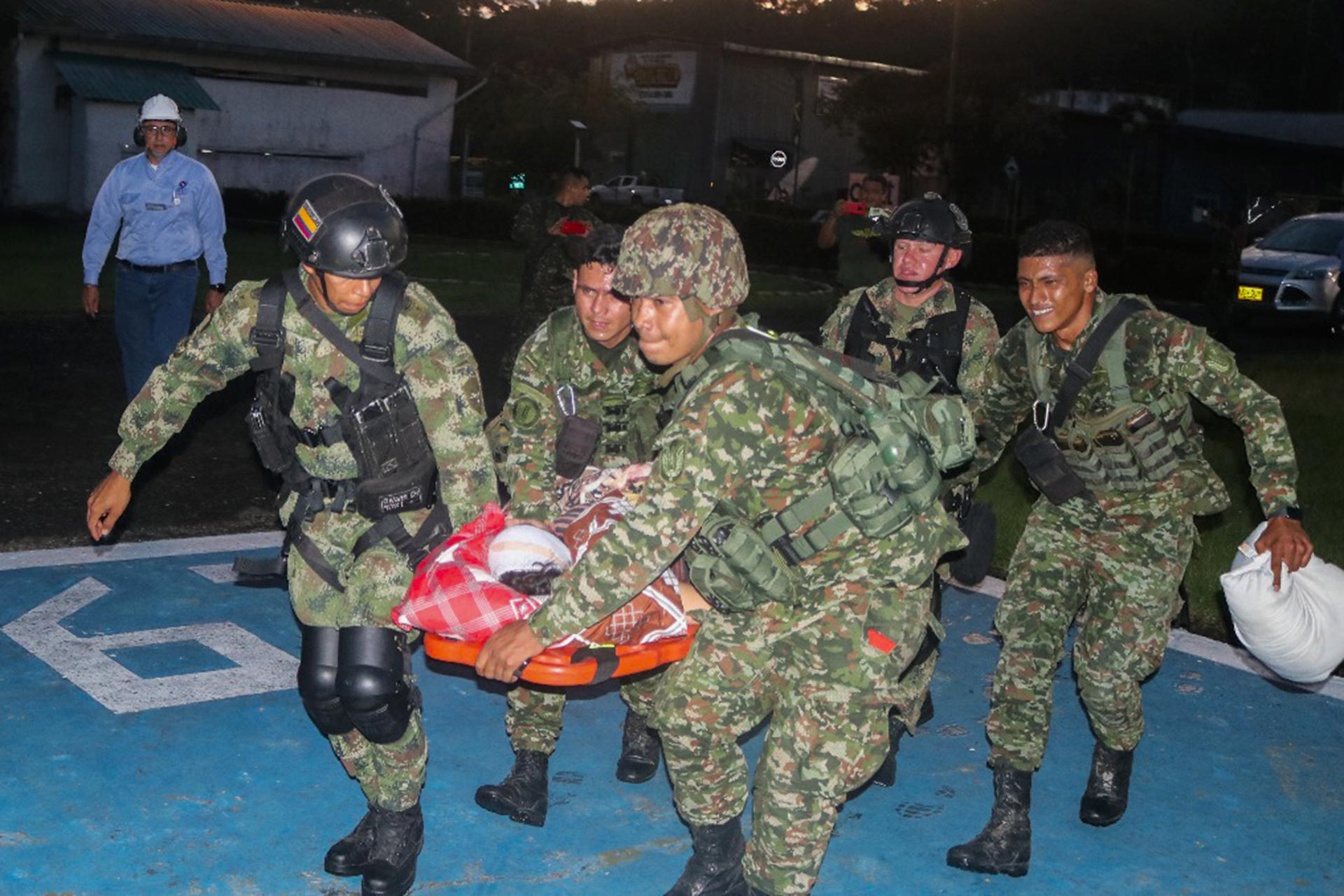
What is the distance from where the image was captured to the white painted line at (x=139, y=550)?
7809 mm

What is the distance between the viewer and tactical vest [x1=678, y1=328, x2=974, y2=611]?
13.0ft

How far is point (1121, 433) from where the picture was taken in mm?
5215

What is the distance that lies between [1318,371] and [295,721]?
17432mm

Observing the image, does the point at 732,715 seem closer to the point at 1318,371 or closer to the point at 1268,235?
the point at 1318,371

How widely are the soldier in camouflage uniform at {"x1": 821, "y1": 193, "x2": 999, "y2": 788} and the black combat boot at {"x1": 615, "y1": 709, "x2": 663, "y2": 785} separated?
0.96 meters

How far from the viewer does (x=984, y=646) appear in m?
7.53

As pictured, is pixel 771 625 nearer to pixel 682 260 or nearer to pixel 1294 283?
pixel 682 260

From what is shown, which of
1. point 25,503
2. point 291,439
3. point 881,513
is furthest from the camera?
point 25,503

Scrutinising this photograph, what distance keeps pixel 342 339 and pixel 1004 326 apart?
68.4 feet

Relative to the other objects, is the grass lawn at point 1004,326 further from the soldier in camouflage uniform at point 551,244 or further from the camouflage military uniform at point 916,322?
the soldier in camouflage uniform at point 551,244

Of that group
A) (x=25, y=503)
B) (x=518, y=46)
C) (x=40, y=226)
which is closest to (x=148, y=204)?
(x=25, y=503)

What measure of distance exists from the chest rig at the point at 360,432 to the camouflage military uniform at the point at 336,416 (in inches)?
1.1

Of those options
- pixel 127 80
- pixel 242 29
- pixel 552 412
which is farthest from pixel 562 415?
pixel 242 29

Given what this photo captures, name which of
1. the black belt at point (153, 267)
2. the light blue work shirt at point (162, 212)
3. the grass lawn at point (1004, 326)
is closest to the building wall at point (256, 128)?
the grass lawn at point (1004, 326)
